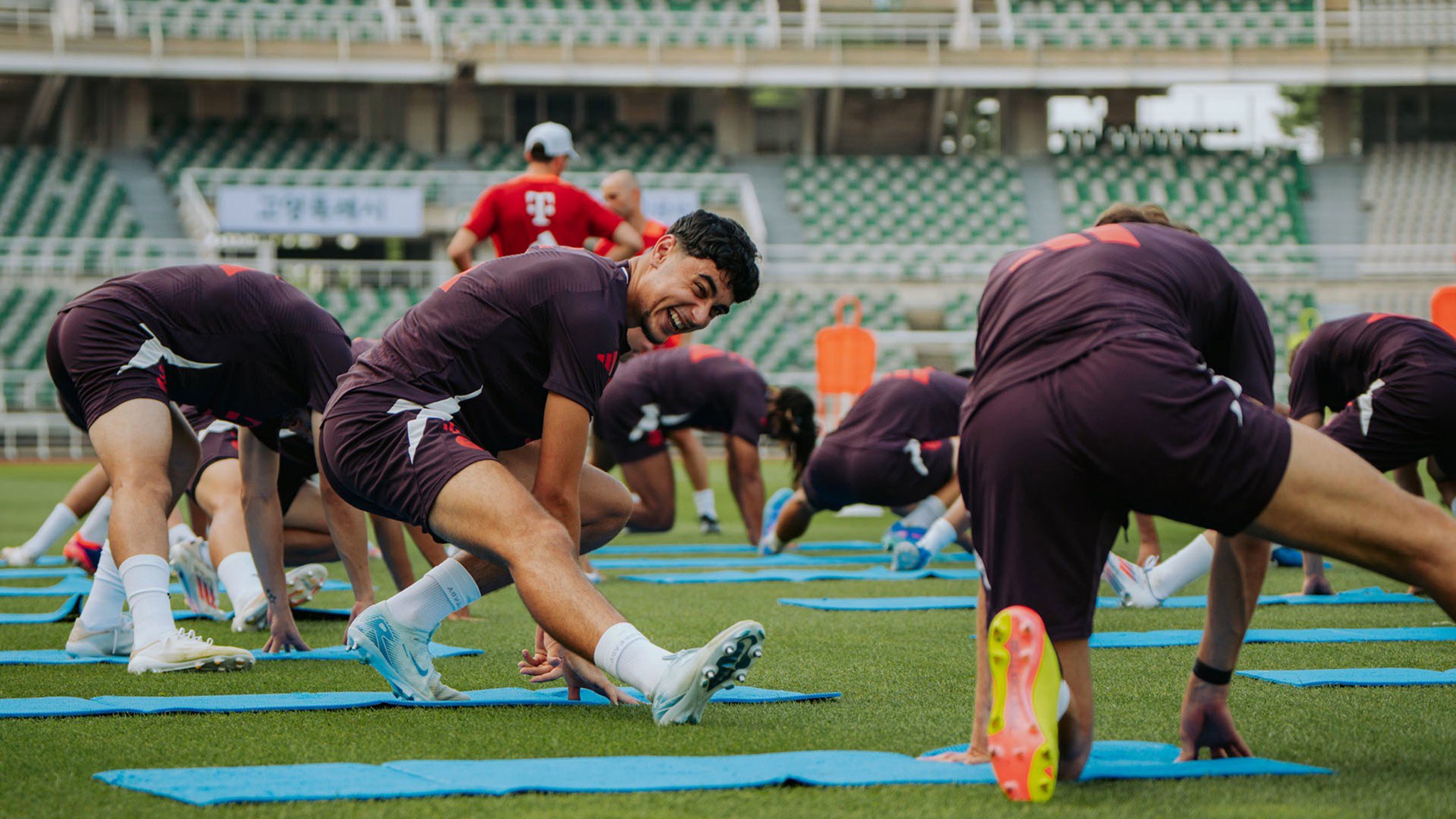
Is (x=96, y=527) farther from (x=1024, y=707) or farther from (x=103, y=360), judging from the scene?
(x=1024, y=707)

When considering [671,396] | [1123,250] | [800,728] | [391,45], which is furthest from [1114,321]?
[391,45]

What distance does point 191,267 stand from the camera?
4961 millimetres

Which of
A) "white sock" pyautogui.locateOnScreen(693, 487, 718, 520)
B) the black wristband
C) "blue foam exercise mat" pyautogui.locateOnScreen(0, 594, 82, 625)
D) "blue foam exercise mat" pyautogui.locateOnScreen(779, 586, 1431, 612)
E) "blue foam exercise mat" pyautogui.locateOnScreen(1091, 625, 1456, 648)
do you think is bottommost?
"white sock" pyautogui.locateOnScreen(693, 487, 718, 520)

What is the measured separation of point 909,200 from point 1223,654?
27227 millimetres

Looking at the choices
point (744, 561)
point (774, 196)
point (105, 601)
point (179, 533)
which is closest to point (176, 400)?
point (105, 601)

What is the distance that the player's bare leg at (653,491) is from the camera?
9.98 metres

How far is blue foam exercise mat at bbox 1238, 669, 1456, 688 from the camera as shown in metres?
Result: 4.12

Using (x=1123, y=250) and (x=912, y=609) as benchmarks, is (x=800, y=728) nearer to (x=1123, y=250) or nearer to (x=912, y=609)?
(x=1123, y=250)

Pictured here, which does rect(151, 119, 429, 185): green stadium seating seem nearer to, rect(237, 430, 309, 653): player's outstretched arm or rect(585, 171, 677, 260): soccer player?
rect(585, 171, 677, 260): soccer player

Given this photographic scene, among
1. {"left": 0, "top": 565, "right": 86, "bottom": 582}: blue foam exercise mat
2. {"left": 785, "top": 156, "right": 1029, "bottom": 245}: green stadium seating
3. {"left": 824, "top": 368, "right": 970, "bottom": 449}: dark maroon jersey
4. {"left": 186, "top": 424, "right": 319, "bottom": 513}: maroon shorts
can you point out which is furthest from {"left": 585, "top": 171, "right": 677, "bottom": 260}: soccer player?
{"left": 785, "top": 156, "right": 1029, "bottom": 245}: green stadium seating

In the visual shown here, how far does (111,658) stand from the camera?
4812 millimetres

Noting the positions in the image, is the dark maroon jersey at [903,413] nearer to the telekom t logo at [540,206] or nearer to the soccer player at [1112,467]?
the telekom t logo at [540,206]

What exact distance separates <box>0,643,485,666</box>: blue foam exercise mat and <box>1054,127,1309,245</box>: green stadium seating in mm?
24830

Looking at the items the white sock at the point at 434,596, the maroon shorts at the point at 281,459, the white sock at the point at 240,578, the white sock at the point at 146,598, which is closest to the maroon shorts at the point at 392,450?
the white sock at the point at 434,596
